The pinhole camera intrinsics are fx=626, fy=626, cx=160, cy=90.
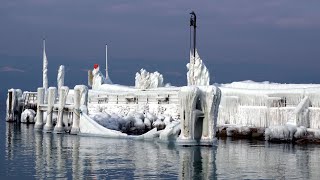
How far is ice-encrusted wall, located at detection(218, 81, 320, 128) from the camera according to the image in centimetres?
3734

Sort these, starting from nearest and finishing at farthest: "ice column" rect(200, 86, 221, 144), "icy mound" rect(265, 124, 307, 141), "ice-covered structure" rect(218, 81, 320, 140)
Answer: "ice column" rect(200, 86, 221, 144) < "icy mound" rect(265, 124, 307, 141) < "ice-covered structure" rect(218, 81, 320, 140)

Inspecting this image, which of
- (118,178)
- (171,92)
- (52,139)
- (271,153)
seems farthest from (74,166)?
(171,92)

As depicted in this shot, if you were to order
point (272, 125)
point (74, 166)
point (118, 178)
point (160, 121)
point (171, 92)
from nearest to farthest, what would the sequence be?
1. point (118, 178)
2. point (74, 166)
3. point (272, 125)
4. point (160, 121)
5. point (171, 92)

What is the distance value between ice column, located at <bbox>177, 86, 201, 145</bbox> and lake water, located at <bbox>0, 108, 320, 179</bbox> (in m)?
0.64

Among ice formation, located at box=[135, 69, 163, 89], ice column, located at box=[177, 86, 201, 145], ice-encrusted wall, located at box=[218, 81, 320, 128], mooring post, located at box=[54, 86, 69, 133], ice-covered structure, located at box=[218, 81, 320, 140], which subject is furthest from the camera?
ice formation, located at box=[135, 69, 163, 89]

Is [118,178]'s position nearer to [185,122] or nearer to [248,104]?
[185,122]

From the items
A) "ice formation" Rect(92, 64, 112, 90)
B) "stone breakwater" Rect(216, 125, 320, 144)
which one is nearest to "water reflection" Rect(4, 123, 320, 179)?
"stone breakwater" Rect(216, 125, 320, 144)

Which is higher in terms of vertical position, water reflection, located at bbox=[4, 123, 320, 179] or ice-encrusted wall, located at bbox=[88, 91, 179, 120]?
ice-encrusted wall, located at bbox=[88, 91, 179, 120]

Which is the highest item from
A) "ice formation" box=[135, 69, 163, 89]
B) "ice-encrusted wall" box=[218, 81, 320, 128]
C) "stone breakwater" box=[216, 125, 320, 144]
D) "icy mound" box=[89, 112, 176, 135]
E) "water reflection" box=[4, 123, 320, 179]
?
"ice formation" box=[135, 69, 163, 89]

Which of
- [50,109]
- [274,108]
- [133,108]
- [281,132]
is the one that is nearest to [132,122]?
[50,109]

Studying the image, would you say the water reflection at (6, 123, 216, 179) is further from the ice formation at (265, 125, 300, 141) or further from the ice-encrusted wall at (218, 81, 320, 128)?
the ice-encrusted wall at (218, 81, 320, 128)

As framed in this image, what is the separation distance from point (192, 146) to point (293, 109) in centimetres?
1086

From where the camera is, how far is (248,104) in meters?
41.8

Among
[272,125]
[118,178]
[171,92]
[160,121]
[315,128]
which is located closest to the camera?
[118,178]
